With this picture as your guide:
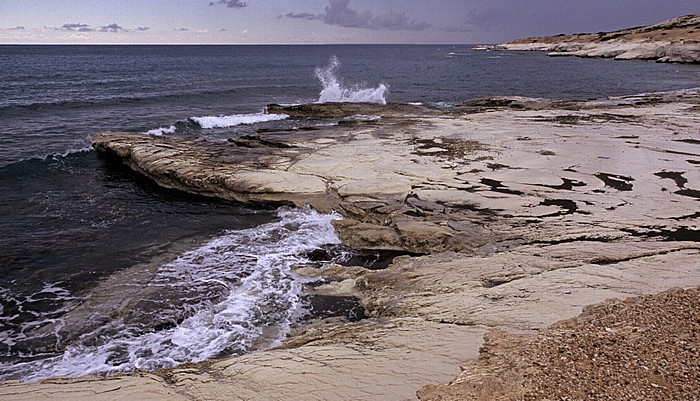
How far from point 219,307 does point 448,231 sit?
5.18 meters

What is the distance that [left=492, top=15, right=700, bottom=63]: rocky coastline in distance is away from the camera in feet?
232

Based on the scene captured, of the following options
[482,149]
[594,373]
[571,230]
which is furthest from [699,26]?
[594,373]

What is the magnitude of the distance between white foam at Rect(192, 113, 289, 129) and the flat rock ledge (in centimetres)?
677

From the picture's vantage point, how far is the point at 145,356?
7492mm

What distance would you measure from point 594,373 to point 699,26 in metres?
105

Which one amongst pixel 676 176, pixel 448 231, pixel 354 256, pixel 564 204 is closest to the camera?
pixel 448 231

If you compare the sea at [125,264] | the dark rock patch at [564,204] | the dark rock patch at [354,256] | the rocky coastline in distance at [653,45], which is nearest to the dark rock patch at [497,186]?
the dark rock patch at [564,204]

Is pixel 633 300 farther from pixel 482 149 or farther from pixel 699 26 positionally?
pixel 699 26

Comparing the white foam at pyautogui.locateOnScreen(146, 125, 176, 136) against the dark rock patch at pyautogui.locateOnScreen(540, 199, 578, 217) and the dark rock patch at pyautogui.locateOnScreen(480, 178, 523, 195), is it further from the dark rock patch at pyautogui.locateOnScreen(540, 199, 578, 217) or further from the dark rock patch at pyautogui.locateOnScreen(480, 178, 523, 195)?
the dark rock patch at pyautogui.locateOnScreen(540, 199, 578, 217)

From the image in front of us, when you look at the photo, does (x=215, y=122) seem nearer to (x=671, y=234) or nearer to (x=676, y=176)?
(x=676, y=176)

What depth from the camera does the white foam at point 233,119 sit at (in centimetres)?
2702

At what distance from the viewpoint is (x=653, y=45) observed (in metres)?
79.8

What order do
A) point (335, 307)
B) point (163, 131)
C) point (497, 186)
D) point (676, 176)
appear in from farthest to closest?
point (163, 131) → point (676, 176) → point (497, 186) → point (335, 307)

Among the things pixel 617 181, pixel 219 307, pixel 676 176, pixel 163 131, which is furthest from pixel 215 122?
pixel 676 176
